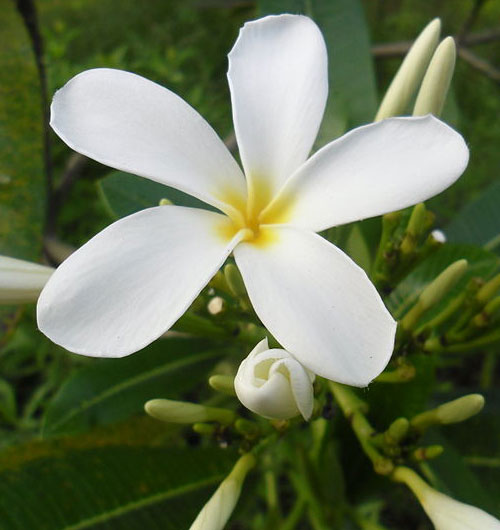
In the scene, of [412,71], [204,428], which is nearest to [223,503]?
[204,428]

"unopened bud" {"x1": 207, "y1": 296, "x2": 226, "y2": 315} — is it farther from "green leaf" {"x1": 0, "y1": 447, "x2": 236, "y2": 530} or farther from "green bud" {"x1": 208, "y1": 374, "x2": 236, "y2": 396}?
"green leaf" {"x1": 0, "y1": 447, "x2": 236, "y2": 530}

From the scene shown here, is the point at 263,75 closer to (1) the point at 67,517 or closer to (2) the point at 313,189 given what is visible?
(2) the point at 313,189

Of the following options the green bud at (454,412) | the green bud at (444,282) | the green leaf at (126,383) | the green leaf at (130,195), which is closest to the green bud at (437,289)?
the green bud at (444,282)

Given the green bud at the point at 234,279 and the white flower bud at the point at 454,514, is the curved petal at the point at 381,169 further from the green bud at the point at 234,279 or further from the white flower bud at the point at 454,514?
the white flower bud at the point at 454,514

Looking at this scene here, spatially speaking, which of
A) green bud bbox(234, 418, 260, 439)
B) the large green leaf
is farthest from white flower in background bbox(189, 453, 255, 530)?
the large green leaf

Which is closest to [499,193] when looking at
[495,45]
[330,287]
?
[330,287]

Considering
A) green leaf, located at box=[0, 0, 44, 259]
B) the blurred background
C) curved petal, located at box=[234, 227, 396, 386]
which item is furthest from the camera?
green leaf, located at box=[0, 0, 44, 259]

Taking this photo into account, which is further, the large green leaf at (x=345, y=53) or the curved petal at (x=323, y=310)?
the large green leaf at (x=345, y=53)
